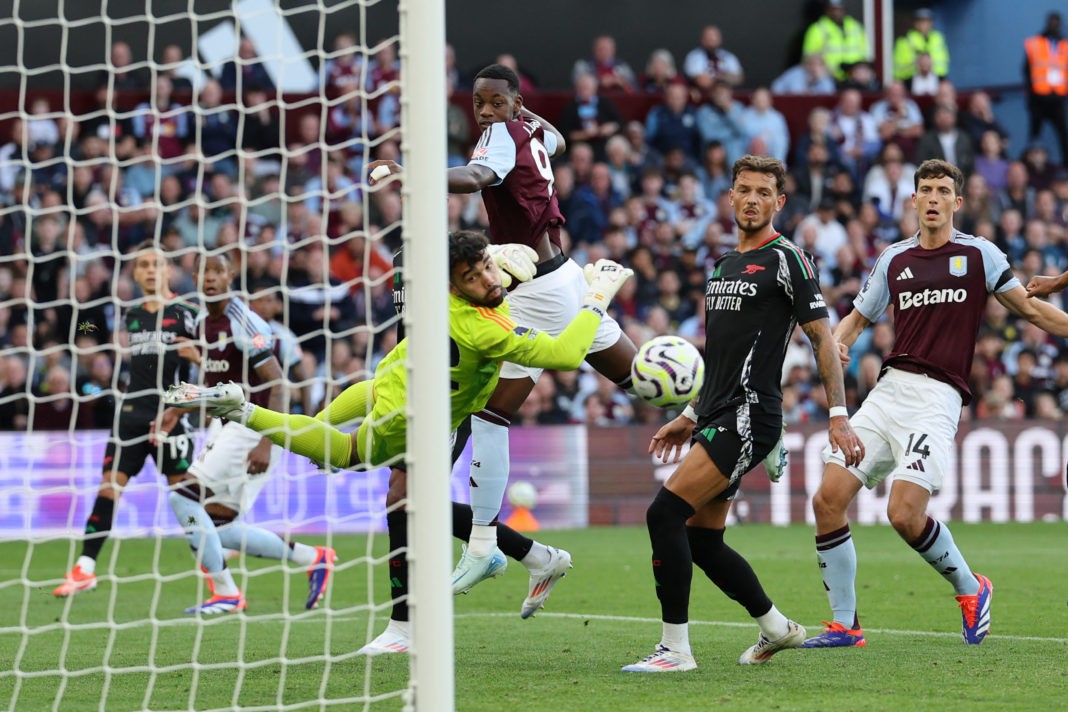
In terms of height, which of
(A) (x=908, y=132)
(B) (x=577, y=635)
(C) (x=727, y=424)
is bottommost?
(B) (x=577, y=635)

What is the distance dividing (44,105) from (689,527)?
514 inches

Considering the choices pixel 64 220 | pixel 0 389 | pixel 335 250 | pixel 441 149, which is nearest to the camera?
pixel 441 149

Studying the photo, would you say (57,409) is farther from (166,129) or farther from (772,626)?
(772,626)

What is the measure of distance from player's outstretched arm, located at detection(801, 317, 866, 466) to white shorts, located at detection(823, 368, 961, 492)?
0.80 meters

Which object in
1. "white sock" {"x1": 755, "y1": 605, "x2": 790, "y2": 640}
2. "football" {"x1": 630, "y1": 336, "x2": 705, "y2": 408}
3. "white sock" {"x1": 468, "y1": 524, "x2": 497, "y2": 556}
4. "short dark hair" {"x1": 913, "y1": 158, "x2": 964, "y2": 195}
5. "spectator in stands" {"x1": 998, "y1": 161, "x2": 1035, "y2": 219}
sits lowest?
"white sock" {"x1": 755, "y1": 605, "x2": 790, "y2": 640}

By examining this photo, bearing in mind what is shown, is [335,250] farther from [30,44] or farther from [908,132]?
[908,132]

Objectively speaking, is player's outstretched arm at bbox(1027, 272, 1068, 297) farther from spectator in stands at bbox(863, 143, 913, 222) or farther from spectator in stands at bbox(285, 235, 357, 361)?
spectator in stands at bbox(863, 143, 913, 222)

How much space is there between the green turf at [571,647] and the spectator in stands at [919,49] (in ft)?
34.7

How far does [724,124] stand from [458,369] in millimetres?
13403

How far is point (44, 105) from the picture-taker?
17.7 meters

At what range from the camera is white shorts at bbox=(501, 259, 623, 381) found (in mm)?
7703

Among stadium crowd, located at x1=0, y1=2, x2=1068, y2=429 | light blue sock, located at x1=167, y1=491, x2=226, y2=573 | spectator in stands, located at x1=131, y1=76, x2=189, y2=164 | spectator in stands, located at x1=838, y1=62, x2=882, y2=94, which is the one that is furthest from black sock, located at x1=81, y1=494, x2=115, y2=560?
spectator in stands, located at x1=838, y1=62, x2=882, y2=94

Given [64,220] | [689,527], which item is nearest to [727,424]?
[689,527]

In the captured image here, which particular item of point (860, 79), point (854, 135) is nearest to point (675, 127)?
point (854, 135)
